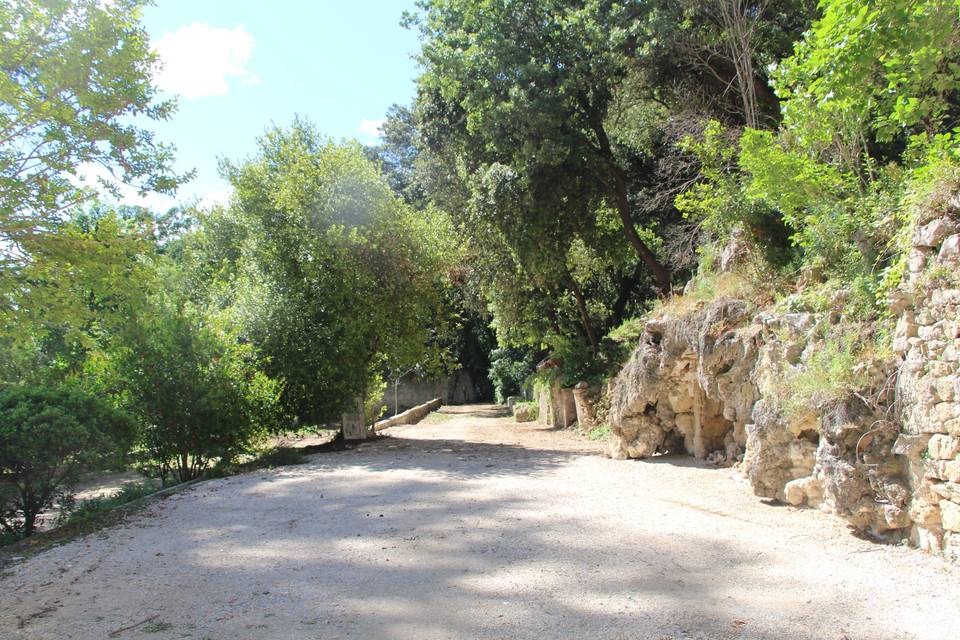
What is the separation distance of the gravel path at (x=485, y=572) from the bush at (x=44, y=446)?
0.96 meters

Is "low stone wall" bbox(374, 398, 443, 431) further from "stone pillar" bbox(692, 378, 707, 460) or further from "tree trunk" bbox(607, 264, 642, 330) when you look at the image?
"stone pillar" bbox(692, 378, 707, 460)

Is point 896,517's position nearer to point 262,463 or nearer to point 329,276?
point 262,463

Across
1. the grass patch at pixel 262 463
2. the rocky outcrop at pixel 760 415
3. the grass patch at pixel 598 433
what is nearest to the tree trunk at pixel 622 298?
the grass patch at pixel 598 433

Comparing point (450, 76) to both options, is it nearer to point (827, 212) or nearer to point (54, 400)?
point (827, 212)

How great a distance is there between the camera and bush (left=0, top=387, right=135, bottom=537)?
6828mm

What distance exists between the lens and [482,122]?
1394 cm

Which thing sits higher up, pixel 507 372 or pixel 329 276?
pixel 329 276

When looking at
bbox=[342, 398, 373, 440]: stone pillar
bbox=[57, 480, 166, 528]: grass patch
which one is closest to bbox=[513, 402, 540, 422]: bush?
bbox=[342, 398, 373, 440]: stone pillar

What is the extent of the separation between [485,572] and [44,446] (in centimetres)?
514

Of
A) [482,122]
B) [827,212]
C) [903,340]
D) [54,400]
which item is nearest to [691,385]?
[827,212]

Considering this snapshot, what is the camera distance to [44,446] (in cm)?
691

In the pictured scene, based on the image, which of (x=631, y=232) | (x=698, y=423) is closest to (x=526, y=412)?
(x=631, y=232)

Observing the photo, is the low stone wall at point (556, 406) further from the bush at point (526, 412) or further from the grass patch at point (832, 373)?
the grass patch at point (832, 373)

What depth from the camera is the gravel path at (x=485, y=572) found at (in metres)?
4.06
